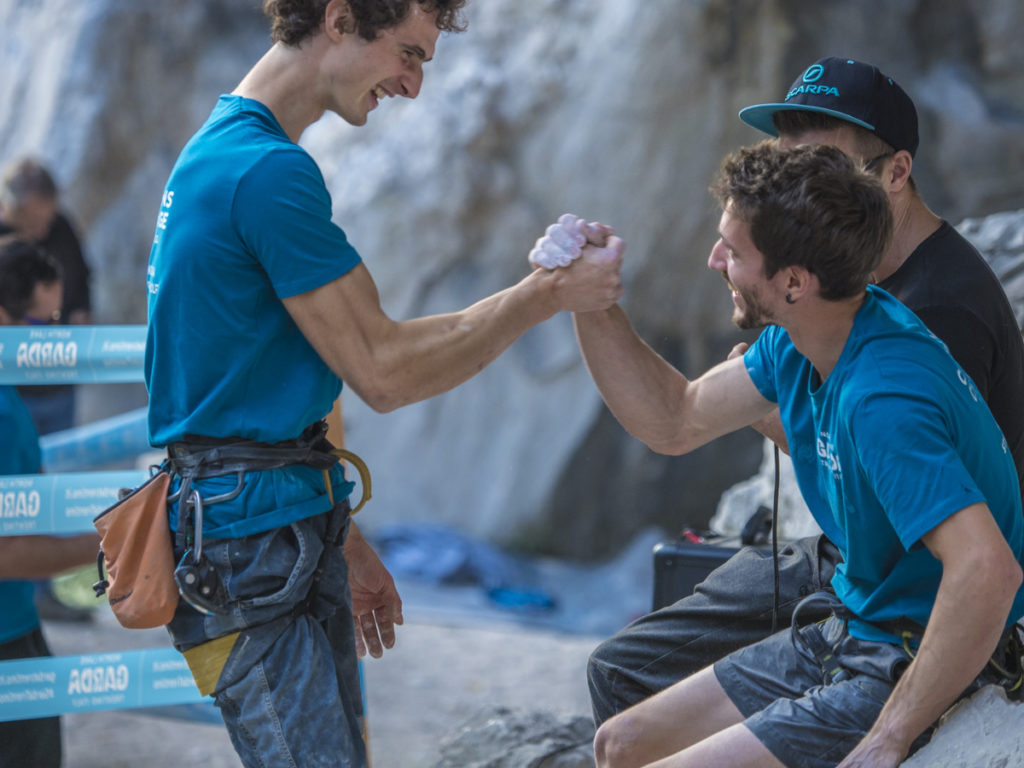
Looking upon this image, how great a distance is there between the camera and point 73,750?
3.72 metres

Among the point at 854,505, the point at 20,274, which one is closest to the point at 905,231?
the point at 854,505

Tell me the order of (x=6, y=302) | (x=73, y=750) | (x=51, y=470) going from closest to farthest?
(x=6, y=302) < (x=73, y=750) < (x=51, y=470)

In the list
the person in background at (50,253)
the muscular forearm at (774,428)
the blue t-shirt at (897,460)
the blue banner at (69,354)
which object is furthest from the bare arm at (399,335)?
the person in background at (50,253)

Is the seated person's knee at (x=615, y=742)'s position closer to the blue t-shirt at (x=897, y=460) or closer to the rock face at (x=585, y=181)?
the blue t-shirt at (x=897, y=460)

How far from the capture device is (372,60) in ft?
5.83

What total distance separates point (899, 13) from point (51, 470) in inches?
203

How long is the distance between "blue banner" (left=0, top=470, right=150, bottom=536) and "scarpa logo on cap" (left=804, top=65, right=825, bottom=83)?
189 cm

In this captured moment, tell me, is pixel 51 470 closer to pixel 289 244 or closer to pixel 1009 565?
pixel 289 244

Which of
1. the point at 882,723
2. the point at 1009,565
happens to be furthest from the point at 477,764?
the point at 1009,565

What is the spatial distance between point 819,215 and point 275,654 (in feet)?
3.69

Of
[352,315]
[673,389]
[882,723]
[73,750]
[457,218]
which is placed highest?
[457,218]

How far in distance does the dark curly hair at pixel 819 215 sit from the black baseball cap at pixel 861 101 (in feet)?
1.45

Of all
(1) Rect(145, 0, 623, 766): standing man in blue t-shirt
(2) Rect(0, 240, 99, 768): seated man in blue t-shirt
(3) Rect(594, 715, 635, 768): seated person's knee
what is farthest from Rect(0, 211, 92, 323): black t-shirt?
(3) Rect(594, 715, 635, 768): seated person's knee

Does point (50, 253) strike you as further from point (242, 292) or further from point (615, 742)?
point (615, 742)
